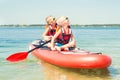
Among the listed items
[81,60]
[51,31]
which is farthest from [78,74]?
[51,31]

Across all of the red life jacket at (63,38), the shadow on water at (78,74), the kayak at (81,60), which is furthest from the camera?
the red life jacket at (63,38)

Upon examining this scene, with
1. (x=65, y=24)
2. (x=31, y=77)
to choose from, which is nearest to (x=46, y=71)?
(x=31, y=77)

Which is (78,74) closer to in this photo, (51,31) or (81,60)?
(81,60)

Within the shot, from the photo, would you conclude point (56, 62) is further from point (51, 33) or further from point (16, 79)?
point (51, 33)

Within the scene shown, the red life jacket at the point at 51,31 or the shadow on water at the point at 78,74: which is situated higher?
the red life jacket at the point at 51,31

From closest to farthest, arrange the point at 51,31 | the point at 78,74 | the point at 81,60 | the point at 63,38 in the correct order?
the point at 81,60 → the point at 78,74 → the point at 63,38 → the point at 51,31
